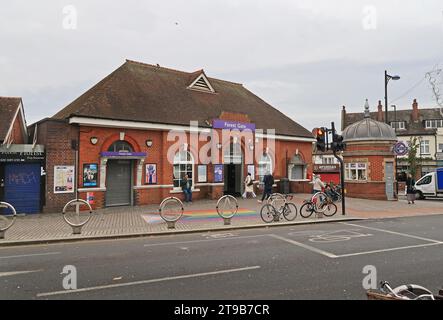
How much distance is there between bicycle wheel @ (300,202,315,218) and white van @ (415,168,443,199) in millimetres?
16830

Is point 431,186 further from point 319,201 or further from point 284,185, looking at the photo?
point 319,201

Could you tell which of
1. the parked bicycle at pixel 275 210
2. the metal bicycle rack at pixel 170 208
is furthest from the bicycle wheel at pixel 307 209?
the metal bicycle rack at pixel 170 208

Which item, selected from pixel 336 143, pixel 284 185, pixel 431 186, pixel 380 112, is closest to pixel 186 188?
pixel 284 185

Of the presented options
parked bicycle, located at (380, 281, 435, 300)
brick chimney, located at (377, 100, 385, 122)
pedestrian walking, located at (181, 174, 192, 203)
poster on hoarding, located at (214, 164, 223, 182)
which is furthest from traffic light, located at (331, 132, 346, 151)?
brick chimney, located at (377, 100, 385, 122)

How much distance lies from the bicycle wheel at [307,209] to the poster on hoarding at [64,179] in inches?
426

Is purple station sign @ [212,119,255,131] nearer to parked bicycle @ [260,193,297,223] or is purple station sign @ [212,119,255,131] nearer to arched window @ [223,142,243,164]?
arched window @ [223,142,243,164]

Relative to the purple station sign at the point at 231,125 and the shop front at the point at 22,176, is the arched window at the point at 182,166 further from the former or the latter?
the shop front at the point at 22,176

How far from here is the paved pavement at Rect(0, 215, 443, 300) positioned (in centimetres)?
500

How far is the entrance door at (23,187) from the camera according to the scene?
14.0m

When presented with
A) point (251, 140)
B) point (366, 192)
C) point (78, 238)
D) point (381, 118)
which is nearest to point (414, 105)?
point (381, 118)

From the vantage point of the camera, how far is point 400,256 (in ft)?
23.4
